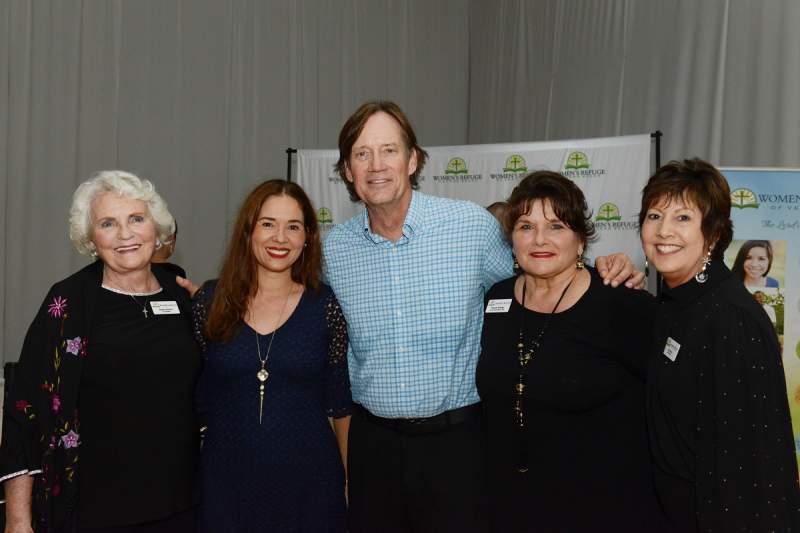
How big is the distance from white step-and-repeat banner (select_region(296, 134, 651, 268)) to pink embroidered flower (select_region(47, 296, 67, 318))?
12.0 ft

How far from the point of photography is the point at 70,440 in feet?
7.12

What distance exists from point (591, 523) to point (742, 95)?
393cm

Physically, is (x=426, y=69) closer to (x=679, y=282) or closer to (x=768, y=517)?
(x=679, y=282)

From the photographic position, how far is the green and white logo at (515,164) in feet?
20.0

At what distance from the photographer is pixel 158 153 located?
6.60 meters

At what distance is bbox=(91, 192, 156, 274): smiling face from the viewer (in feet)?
7.74

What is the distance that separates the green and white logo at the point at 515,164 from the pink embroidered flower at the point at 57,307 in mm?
4414

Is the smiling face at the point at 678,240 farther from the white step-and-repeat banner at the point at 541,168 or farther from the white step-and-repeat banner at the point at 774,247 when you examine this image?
the white step-and-repeat banner at the point at 541,168

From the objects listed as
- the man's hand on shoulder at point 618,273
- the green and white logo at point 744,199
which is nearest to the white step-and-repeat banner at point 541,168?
the green and white logo at point 744,199

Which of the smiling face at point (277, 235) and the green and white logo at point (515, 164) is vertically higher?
the green and white logo at point (515, 164)

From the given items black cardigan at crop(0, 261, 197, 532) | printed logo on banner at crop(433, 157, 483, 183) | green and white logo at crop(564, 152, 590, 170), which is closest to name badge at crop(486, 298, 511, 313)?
black cardigan at crop(0, 261, 197, 532)

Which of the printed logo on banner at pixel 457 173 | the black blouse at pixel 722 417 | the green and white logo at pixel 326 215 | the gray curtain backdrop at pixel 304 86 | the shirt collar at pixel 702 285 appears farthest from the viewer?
the green and white logo at pixel 326 215

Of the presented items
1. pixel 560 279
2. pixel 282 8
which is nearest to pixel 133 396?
pixel 560 279

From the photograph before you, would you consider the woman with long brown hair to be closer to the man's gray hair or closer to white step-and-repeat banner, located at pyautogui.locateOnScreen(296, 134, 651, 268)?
the man's gray hair
